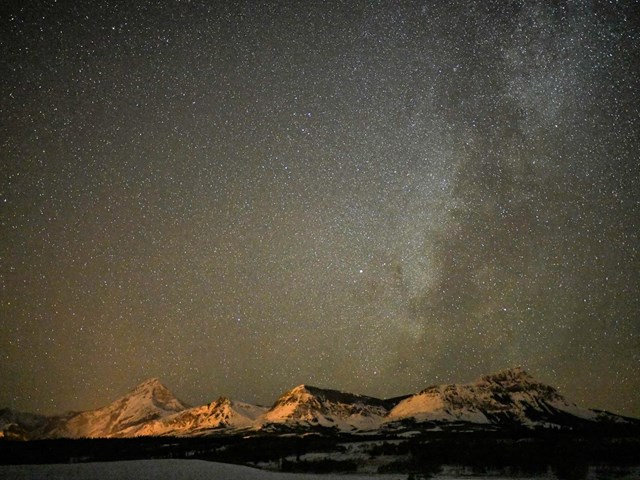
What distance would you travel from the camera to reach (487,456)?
266 ft

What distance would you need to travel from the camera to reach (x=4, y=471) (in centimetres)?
4353

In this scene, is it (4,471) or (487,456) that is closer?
(4,471)

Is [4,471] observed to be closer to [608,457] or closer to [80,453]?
[80,453]

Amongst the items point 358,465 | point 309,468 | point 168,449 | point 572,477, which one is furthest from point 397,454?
point 168,449

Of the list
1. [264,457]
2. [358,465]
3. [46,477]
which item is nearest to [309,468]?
[358,465]

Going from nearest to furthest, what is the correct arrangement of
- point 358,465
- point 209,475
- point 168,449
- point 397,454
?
point 209,475 → point 358,465 → point 397,454 → point 168,449

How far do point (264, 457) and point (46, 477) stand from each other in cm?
5362

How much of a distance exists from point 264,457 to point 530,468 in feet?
149

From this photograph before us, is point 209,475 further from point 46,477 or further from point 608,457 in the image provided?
point 608,457

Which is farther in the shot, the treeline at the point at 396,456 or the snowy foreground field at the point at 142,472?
the treeline at the point at 396,456

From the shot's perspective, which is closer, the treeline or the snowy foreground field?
the snowy foreground field

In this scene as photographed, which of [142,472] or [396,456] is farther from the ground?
[142,472]

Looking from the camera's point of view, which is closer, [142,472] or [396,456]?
[142,472]

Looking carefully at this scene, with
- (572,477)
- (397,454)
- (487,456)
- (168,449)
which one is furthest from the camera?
(168,449)
